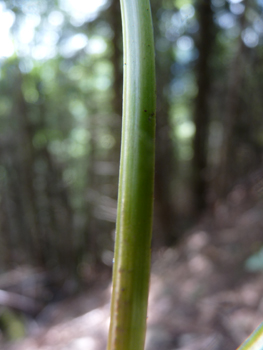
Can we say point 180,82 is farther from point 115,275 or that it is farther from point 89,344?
point 115,275

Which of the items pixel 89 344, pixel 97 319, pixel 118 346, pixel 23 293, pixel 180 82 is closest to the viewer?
pixel 118 346

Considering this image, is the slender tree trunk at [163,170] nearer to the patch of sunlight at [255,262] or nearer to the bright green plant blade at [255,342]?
the patch of sunlight at [255,262]

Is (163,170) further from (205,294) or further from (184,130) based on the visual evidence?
(205,294)

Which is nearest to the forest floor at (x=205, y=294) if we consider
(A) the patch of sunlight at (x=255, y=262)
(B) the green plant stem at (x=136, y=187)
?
(A) the patch of sunlight at (x=255, y=262)

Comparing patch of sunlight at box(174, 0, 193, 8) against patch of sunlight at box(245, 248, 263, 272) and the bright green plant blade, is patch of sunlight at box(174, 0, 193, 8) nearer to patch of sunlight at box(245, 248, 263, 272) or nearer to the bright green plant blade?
patch of sunlight at box(245, 248, 263, 272)

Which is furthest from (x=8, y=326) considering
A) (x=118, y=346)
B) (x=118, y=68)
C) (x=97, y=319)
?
(x=118, y=346)

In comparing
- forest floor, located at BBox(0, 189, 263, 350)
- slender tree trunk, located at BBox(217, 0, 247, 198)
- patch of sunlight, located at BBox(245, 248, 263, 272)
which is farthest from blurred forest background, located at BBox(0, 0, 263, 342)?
patch of sunlight, located at BBox(245, 248, 263, 272)

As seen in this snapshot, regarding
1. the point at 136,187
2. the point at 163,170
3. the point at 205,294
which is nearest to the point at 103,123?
the point at 163,170
